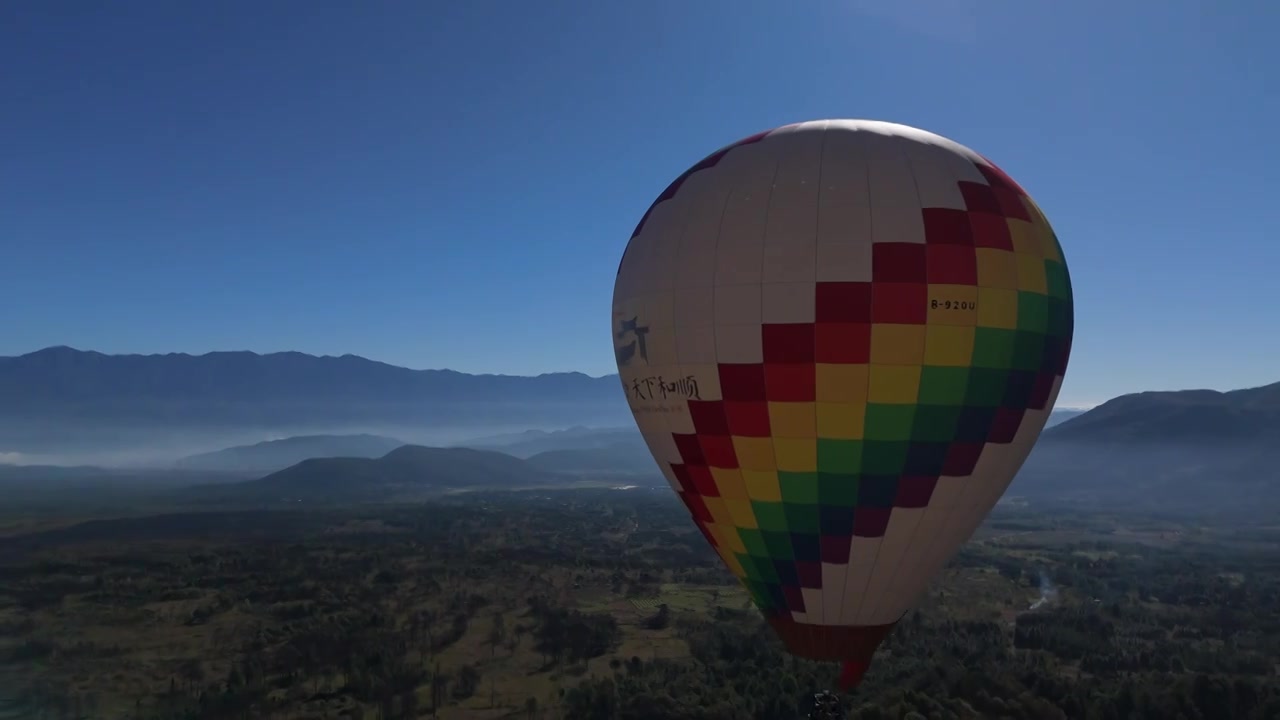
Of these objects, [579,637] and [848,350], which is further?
[579,637]

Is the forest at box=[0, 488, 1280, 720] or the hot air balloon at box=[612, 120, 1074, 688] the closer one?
the hot air balloon at box=[612, 120, 1074, 688]

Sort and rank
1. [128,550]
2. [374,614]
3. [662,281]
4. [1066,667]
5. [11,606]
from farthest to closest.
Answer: [128,550], [11,606], [374,614], [1066,667], [662,281]

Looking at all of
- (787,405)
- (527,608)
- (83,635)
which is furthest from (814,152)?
(83,635)

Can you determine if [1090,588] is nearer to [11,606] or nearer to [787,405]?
[787,405]

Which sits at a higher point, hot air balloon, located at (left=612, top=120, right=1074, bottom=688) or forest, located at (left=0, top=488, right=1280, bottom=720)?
hot air balloon, located at (left=612, top=120, right=1074, bottom=688)
